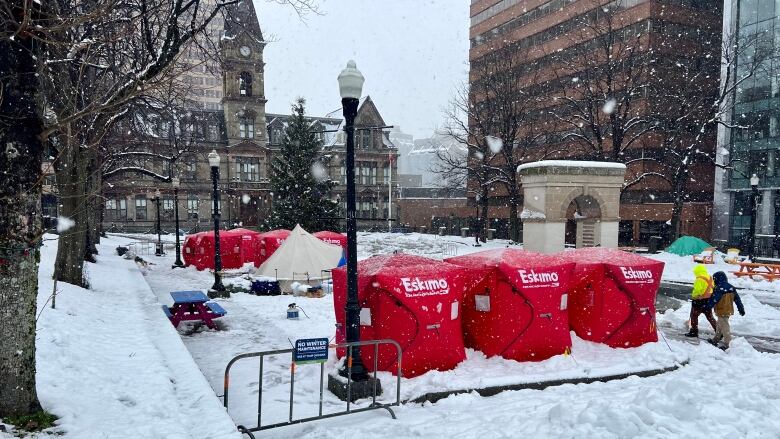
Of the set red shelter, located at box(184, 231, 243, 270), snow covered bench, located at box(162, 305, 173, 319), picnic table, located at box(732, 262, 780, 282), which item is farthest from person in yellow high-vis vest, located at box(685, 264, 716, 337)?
red shelter, located at box(184, 231, 243, 270)

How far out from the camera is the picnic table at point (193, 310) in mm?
11117

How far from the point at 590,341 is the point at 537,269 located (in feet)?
7.09

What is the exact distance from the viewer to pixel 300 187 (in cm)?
3744

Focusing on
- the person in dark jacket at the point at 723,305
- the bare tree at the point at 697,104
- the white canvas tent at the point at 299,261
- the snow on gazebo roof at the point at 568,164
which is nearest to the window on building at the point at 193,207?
the white canvas tent at the point at 299,261

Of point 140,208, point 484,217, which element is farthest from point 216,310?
point 140,208

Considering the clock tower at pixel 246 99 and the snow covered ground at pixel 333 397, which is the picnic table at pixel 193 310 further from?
the clock tower at pixel 246 99

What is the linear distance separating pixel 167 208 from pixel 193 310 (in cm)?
4959

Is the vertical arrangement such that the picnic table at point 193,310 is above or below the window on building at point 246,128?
below

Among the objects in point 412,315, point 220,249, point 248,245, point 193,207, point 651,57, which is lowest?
point 220,249

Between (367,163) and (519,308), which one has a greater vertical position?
(367,163)

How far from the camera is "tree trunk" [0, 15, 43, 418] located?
431 centimetres

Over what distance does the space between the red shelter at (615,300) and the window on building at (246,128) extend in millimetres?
54376

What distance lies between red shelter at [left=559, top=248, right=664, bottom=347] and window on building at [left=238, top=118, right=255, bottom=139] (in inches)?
2141

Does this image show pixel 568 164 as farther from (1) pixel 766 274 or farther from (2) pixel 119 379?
(2) pixel 119 379
